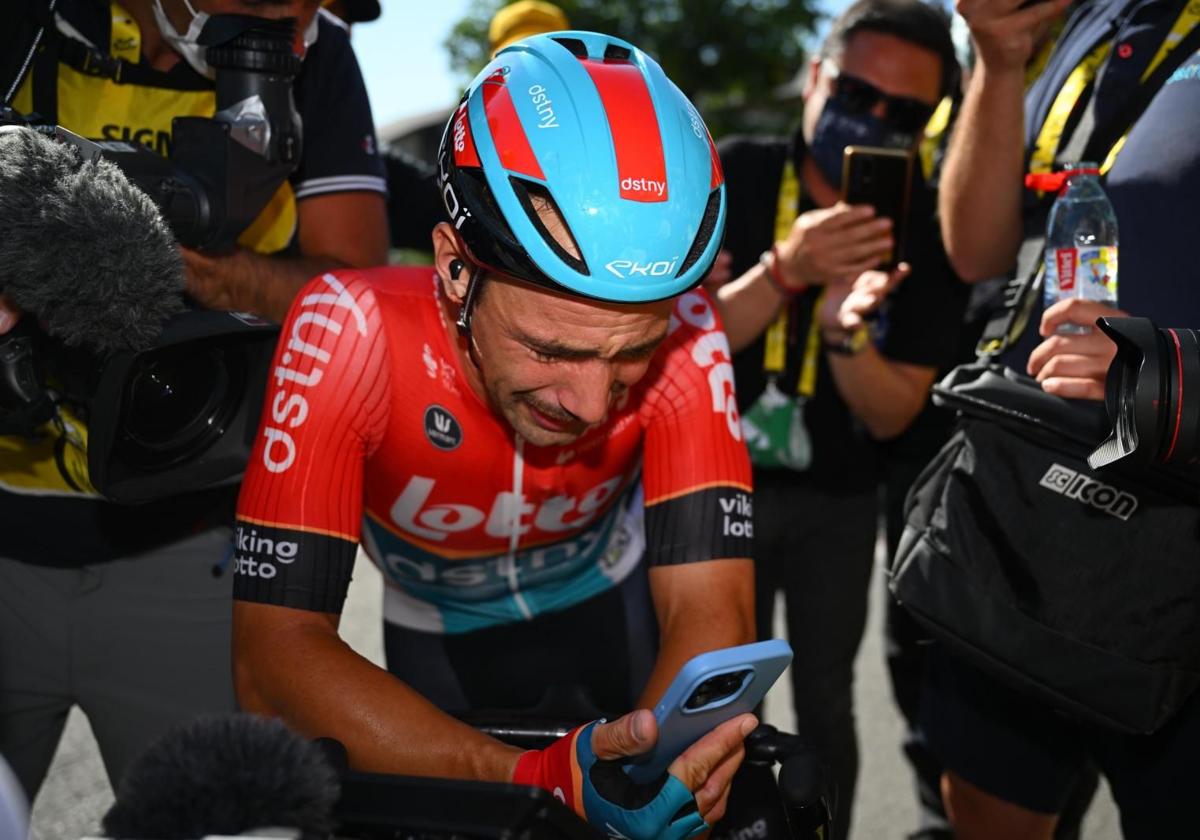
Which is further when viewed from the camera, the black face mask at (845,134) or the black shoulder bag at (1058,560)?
the black face mask at (845,134)

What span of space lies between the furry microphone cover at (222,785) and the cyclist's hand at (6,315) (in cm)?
98

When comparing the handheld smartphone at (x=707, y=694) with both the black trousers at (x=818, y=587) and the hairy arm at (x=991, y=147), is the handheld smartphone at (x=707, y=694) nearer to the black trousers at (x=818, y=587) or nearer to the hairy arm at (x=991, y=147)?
the hairy arm at (x=991, y=147)

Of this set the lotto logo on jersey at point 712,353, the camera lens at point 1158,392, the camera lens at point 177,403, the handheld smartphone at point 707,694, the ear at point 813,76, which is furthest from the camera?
the ear at point 813,76

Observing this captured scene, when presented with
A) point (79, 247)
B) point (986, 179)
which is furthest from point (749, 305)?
point (79, 247)

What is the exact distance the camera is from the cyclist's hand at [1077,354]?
216 centimetres

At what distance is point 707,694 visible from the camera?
163 centimetres

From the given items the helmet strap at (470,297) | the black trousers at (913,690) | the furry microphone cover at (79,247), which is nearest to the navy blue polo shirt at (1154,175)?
the helmet strap at (470,297)

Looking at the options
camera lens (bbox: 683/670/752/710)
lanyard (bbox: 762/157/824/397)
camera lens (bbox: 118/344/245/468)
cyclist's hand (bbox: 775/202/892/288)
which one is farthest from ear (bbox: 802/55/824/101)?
camera lens (bbox: 683/670/752/710)

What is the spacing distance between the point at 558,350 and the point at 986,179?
1264 millimetres

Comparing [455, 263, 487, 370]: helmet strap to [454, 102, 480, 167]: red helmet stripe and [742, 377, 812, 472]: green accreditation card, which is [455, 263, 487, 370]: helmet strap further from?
[742, 377, 812, 472]: green accreditation card

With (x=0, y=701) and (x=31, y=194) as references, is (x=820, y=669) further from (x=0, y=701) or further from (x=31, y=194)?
(x=31, y=194)

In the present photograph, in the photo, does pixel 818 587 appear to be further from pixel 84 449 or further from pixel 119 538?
pixel 84 449

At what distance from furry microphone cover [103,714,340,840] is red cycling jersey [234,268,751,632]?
877mm

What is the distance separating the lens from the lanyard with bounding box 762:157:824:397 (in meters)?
3.59
